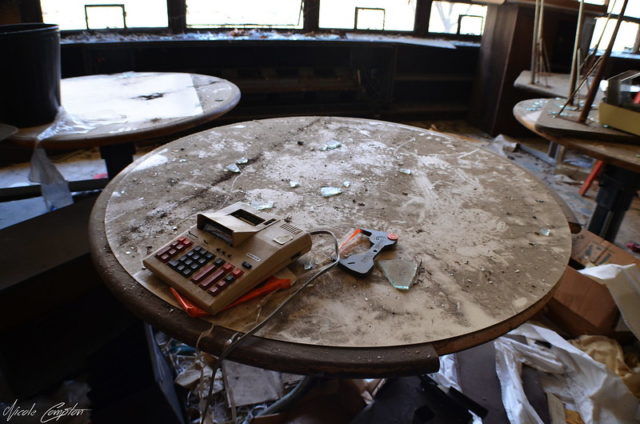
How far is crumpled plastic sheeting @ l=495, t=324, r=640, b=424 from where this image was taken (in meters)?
1.24

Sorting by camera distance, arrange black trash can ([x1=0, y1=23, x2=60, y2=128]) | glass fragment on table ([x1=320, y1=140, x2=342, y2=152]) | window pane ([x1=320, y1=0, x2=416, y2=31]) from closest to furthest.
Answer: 1. black trash can ([x1=0, y1=23, x2=60, y2=128])
2. glass fragment on table ([x1=320, y1=140, x2=342, y2=152])
3. window pane ([x1=320, y1=0, x2=416, y2=31])

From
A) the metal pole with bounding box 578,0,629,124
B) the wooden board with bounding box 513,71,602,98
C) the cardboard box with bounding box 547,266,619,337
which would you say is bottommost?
the cardboard box with bounding box 547,266,619,337

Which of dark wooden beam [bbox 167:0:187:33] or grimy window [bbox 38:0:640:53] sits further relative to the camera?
dark wooden beam [bbox 167:0:187:33]

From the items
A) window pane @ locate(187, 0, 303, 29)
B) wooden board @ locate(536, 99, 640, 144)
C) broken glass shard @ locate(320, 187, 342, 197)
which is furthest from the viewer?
window pane @ locate(187, 0, 303, 29)

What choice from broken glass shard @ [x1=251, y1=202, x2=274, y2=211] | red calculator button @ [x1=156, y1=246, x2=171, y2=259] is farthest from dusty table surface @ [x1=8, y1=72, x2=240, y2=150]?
red calculator button @ [x1=156, y1=246, x2=171, y2=259]

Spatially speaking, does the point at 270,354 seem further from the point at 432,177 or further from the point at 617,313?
the point at 617,313

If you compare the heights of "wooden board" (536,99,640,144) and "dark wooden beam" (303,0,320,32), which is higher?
"dark wooden beam" (303,0,320,32)

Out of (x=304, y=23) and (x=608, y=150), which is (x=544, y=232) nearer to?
(x=608, y=150)

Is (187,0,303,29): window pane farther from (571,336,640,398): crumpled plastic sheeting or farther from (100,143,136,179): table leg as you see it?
(571,336,640,398): crumpled plastic sheeting

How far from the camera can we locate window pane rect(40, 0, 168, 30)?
3127 millimetres

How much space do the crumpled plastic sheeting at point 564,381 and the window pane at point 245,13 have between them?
339cm

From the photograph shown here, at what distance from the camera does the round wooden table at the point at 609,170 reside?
1.44 meters

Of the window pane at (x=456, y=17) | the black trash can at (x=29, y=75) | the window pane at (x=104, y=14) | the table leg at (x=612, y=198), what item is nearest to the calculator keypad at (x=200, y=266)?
the black trash can at (x=29, y=75)

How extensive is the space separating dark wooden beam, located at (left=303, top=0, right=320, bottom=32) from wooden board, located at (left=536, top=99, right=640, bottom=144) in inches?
105
